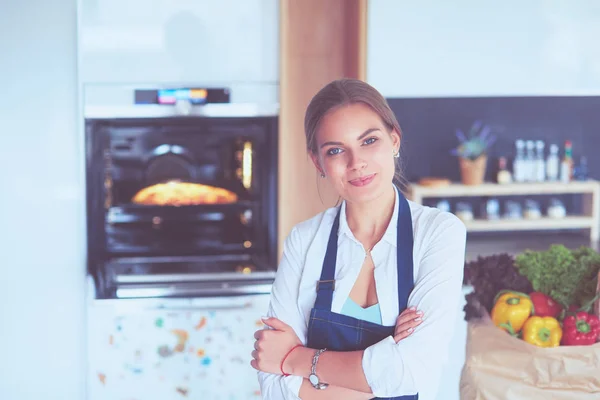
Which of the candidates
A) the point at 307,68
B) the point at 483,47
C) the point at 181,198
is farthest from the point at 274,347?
the point at 483,47

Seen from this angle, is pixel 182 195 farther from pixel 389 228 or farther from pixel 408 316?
pixel 408 316

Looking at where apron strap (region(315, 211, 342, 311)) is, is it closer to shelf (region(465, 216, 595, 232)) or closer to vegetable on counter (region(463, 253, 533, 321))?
vegetable on counter (region(463, 253, 533, 321))

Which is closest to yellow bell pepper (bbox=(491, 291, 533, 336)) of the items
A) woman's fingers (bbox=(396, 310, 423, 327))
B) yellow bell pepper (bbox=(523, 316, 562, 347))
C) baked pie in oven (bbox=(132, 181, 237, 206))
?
yellow bell pepper (bbox=(523, 316, 562, 347))

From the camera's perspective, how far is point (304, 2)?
327 cm

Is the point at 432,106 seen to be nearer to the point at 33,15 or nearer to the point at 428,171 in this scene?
the point at 428,171

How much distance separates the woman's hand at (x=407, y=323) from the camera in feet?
5.44

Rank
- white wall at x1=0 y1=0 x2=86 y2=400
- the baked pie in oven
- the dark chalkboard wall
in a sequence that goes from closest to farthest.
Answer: white wall at x1=0 y1=0 x2=86 y2=400 → the baked pie in oven → the dark chalkboard wall

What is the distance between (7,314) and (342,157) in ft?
5.70

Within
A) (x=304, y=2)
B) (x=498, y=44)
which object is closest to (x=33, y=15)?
(x=304, y=2)

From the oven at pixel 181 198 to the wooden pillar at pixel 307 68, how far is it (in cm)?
12

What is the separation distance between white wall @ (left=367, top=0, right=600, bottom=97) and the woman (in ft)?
4.44

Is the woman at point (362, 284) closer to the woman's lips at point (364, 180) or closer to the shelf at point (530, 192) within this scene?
the woman's lips at point (364, 180)

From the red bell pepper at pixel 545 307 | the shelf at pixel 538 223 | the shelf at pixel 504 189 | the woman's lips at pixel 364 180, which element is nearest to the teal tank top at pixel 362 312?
the woman's lips at pixel 364 180

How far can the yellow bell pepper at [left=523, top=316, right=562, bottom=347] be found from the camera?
1903 mm
